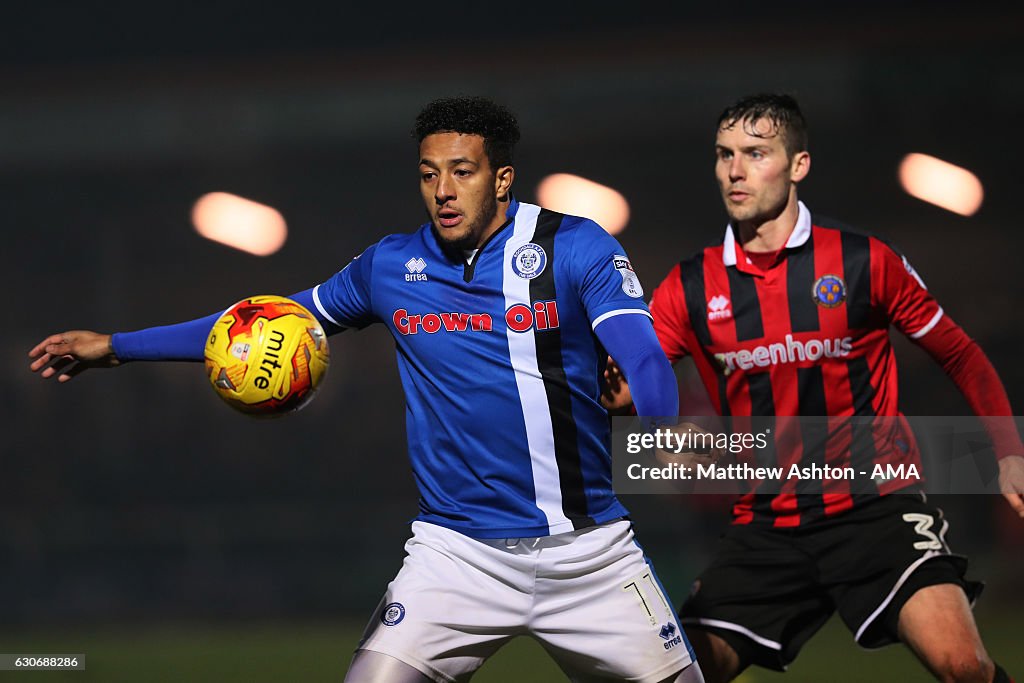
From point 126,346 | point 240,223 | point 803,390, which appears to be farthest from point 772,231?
point 240,223

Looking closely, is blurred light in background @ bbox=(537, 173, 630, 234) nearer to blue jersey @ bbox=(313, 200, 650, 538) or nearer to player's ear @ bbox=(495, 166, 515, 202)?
player's ear @ bbox=(495, 166, 515, 202)

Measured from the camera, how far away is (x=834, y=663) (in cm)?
656

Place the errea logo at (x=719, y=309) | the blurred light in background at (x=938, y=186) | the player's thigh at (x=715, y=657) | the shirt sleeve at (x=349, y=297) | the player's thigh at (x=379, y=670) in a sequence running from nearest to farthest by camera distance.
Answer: the player's thigh at (x=379, y=670) < the shirt sleeve at (x=349, y=297) < the player's thigh at (x=715, y=657) < the errea logo at (x=719, y=309) < the blurred light in background at (x=938, y=186)

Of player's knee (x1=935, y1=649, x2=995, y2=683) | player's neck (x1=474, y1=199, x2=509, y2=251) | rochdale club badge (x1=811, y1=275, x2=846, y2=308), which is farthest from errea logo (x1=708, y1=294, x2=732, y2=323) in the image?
player's knee (x1=935, y1=649, x2=995, y2=683)

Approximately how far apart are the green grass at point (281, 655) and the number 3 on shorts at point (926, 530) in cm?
255

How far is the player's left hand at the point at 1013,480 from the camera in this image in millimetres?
3650

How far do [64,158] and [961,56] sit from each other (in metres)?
10.4

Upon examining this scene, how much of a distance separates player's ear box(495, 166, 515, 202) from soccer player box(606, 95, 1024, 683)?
640 mm

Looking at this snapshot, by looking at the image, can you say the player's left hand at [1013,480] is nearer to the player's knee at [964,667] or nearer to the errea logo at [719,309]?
the player's knee at [964,667]

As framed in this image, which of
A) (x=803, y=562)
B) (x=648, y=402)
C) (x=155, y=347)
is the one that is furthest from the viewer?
(x=803, y=562)

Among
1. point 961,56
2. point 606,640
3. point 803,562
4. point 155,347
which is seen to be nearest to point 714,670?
point 803,562

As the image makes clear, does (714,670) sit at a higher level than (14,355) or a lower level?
lower

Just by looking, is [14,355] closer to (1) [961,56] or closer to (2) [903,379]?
(2) [903,379]

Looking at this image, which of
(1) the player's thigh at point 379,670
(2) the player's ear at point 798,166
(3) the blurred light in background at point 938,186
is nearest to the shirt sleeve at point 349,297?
(1) the player's thigh at point 379,670
